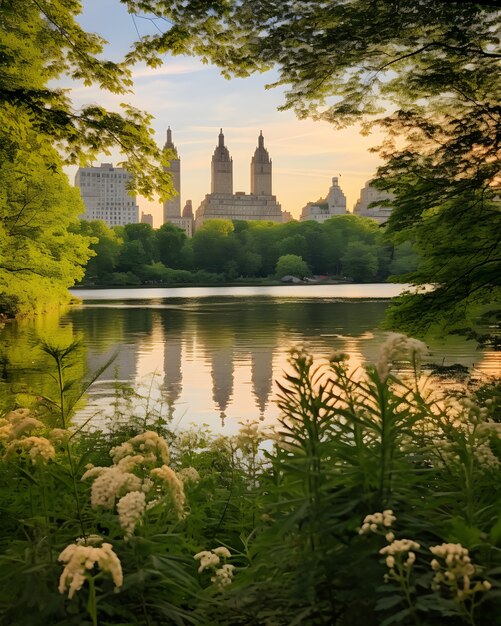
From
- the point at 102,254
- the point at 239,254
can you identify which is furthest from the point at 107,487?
the point at 239,254

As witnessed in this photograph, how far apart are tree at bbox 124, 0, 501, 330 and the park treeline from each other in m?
106

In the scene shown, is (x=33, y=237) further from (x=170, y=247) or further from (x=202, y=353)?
(x=170, y=247)

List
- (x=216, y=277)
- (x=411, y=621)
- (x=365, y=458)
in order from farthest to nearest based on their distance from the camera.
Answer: (x=216, y=277) < (x=365, y=458) < (x=411, y=621)

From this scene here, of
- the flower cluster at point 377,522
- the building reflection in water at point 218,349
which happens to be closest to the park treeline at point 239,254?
the building reflection in water at point 218,349

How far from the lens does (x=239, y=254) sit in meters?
150

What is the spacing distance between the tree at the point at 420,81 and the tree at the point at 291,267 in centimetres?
13164

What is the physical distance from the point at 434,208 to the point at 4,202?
83.5 feet

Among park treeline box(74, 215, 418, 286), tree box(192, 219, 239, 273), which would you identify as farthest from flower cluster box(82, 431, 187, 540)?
tree box(192, 219, 239, 273)

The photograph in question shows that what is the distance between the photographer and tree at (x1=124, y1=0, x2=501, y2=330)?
37.0 ft

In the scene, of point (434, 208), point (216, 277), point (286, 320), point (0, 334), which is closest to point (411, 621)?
point (434, 208)

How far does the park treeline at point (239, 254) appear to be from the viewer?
4948 inches

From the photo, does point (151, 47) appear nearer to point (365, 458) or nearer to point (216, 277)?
point (365, 458)

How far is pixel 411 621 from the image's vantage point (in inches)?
102

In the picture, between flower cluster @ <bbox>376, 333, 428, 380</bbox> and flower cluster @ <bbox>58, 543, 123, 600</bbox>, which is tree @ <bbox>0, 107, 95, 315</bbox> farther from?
flower cluster @ <bbox>58, 543, 123, 600</bbox>
